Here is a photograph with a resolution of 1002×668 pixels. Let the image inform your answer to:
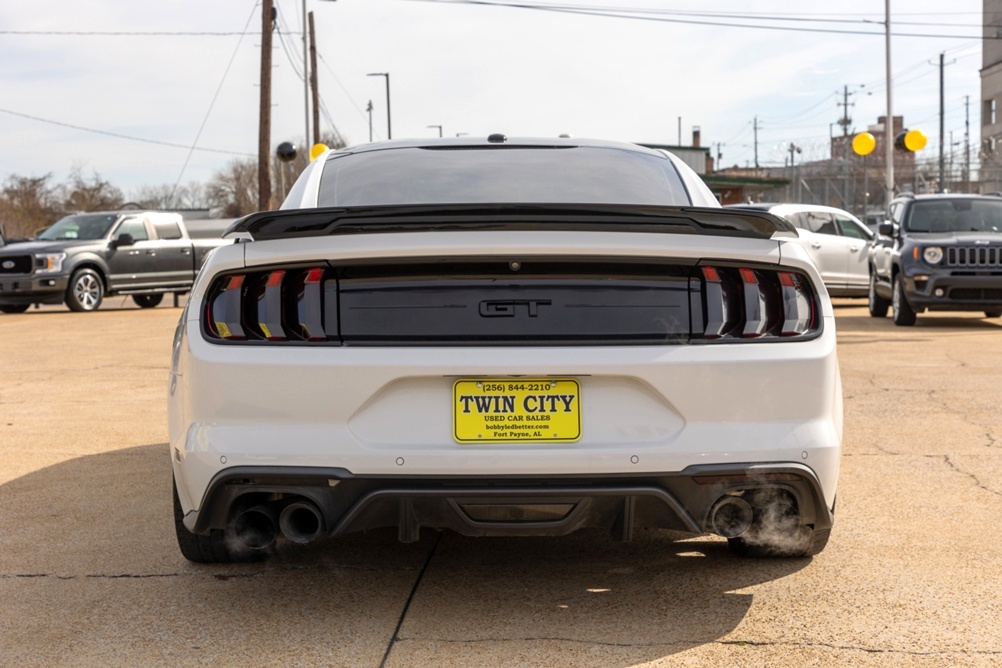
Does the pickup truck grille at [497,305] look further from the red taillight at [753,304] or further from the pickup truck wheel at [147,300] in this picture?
the pickup truck wheel at [147,300]

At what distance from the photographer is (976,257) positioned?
1495cm

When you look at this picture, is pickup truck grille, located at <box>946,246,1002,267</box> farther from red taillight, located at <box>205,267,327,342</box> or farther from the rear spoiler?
red taillight, located at <box>205,267,327,342</box>

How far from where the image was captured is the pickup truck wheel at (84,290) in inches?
816

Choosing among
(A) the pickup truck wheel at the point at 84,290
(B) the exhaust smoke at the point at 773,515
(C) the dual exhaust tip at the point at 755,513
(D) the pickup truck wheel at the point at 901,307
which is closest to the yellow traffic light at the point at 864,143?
(D) the pickup truck wheel at the point at 901,307

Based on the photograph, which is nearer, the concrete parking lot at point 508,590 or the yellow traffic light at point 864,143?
the concrete parking lot at point 508,590

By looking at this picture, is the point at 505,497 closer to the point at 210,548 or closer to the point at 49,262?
the point at 210,548

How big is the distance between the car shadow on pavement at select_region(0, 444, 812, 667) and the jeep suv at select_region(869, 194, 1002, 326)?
11.1m

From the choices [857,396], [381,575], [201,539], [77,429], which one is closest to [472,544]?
[381,575]

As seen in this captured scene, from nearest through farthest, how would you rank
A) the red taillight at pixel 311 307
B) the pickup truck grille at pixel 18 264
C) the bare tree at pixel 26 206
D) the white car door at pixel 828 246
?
the red taillight at pixel 311 307 < the white car door at pixel 828 246 < the pickup truck grille at pixel 18 264 < the bare tree at pixel 26 206

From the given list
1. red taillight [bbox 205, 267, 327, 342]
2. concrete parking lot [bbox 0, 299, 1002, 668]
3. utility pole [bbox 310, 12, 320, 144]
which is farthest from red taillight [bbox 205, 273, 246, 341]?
utility pole [bbox 310, 12, 320, 144]

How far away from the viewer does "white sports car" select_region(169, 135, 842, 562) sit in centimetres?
354

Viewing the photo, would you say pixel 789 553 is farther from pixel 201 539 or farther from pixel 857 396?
pixel 857 396

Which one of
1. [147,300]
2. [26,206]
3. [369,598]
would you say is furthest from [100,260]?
[26,206]

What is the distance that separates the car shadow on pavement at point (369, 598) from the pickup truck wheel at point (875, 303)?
43.4 feet
